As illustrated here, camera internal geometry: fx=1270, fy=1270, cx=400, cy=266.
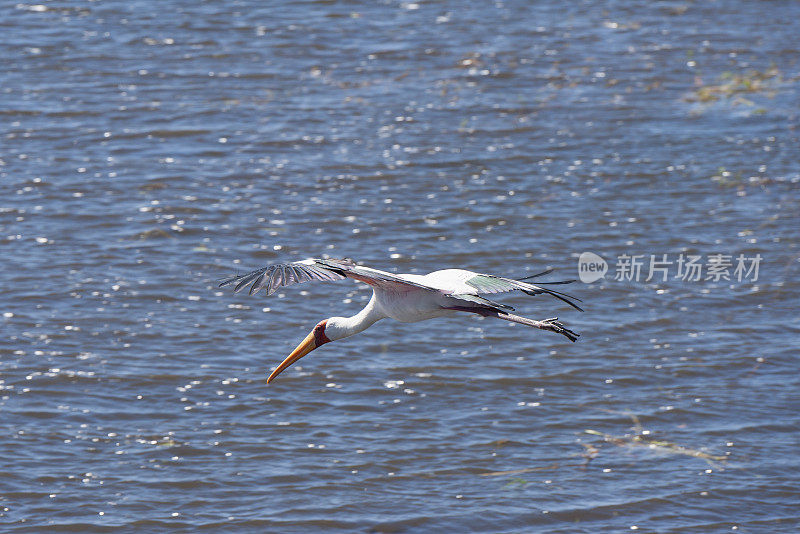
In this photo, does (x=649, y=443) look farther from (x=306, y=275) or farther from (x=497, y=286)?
(x=306, y=275)

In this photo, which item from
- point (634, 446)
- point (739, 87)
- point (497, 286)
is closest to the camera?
point (497, 286)

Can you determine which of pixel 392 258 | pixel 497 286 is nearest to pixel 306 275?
pixel 497 286

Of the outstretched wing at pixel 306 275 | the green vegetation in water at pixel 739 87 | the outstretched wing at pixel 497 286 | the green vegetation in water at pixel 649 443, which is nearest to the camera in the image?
the outstretched wing at pixel 306 275

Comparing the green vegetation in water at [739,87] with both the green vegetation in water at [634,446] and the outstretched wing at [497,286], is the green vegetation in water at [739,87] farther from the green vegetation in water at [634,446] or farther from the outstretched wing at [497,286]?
the outstretched wing at [497,286]

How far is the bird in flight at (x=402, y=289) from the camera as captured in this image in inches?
258

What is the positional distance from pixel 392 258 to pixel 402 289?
530 cm

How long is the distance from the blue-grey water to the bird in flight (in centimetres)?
237

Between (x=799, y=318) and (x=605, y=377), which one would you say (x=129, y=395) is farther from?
(x=799, y=318)

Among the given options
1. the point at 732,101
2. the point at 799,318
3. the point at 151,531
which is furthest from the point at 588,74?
the point at 151,531

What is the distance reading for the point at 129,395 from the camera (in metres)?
10.4

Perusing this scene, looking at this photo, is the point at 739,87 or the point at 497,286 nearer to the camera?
the point at 497,286

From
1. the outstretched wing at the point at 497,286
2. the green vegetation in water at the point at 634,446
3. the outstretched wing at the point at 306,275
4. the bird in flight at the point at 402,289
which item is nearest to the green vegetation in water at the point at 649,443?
the green vegetation in water at the point at 634,446

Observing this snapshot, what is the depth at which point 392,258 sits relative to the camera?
40.7 ft

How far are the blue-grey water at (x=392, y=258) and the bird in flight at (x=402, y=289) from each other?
237cm
